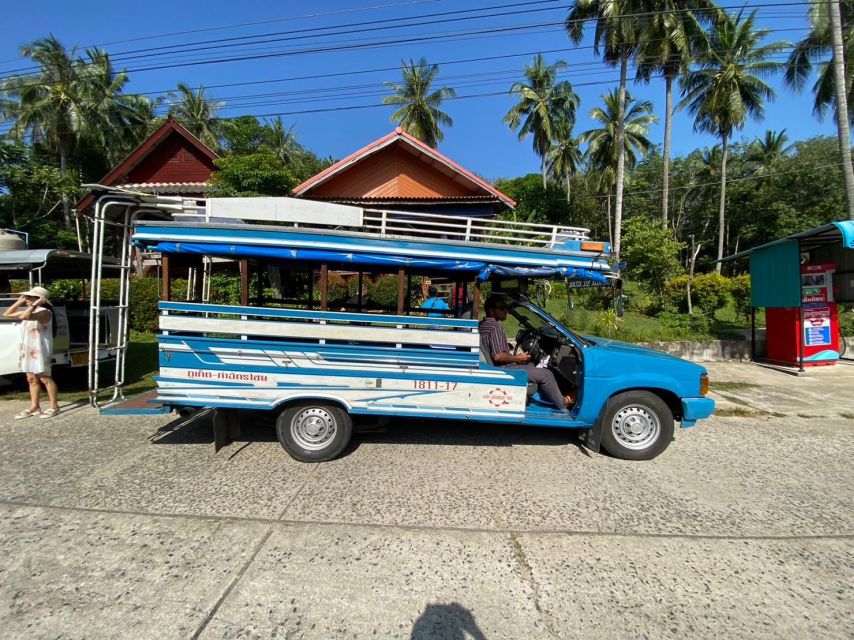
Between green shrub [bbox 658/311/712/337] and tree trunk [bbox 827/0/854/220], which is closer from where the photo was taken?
green shrub [bbox 658/311/712/337]

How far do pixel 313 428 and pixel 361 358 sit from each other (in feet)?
2.89

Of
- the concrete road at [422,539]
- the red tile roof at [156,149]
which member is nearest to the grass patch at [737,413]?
the concrete road at [422,539]

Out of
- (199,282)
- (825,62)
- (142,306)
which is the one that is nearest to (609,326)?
(199,282)

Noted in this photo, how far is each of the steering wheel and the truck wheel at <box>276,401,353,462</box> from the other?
7.72 ft

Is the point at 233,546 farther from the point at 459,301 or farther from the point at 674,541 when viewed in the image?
the point at 459,301

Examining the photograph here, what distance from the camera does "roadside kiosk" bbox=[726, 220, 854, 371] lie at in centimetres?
888

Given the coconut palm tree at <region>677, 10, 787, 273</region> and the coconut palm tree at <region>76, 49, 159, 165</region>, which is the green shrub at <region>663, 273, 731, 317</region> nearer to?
the coconut palm tree at <region>677, 10, 787, 273</region>

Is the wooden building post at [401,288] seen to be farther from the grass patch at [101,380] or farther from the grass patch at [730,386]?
the grass patch at [730,386]

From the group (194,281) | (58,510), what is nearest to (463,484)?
(58,510)

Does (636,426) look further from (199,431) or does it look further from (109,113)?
(109,113)

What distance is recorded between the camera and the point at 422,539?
2986mm

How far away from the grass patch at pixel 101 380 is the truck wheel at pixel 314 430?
110 inches

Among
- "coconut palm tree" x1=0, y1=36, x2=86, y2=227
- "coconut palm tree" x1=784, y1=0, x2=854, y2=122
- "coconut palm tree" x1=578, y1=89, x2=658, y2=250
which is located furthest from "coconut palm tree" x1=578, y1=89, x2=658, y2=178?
"coconut palm tree" x1=0, y1=36, x2=86, y2=227

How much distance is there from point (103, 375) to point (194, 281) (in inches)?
180
